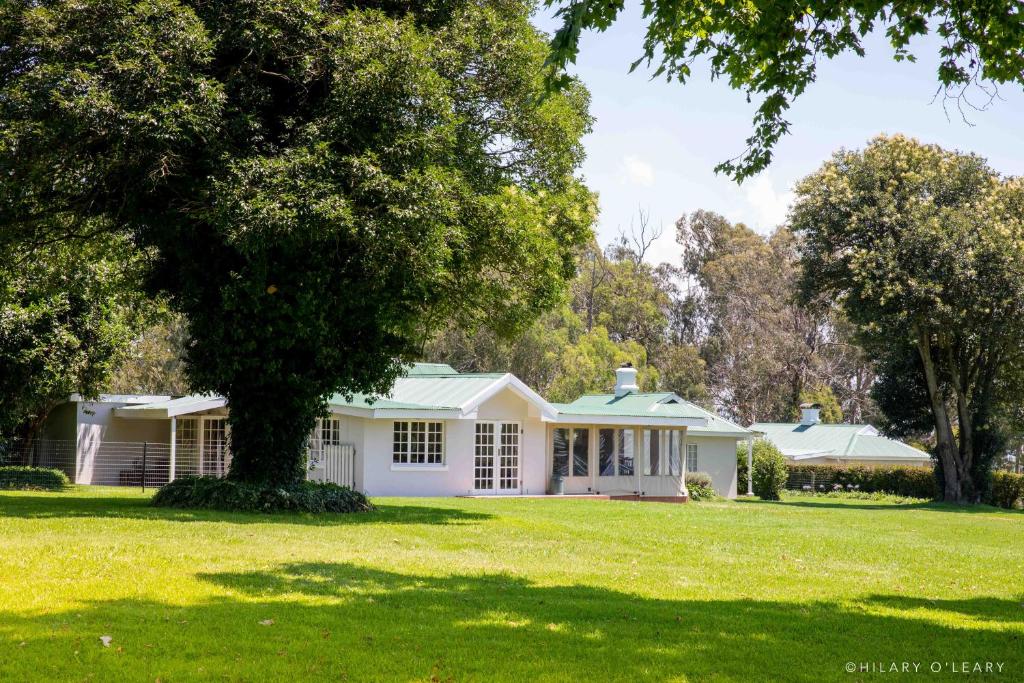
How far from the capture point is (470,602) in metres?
9.57

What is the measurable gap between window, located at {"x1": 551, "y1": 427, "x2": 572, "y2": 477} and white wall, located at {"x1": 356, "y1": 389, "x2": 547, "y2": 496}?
35.3 inches

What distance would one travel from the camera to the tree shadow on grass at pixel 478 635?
705 cm

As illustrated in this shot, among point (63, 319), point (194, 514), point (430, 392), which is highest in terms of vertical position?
point (63, 319)

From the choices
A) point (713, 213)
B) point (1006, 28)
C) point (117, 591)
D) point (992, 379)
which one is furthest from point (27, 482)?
point (713, 213)

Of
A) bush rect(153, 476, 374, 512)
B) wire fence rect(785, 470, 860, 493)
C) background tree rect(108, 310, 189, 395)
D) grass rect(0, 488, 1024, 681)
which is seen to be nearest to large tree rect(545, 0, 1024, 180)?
grass rect(0, 488, 1024, 681)

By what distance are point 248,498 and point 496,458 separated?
535 inches

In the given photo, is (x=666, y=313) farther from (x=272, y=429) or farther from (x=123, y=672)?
(x=123, y=672)

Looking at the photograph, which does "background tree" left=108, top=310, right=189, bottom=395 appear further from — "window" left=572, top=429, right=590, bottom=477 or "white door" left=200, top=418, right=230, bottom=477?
"window" left=572, top=429, right=590, bottom=477

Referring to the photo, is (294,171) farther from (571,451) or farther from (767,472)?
(767,472)

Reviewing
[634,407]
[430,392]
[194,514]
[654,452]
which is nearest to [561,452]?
[634,407]

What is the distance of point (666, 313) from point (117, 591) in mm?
55875

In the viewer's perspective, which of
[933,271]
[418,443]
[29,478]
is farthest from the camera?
[933,271]

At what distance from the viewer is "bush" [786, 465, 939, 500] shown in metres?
43.9

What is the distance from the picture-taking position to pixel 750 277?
6122cm
